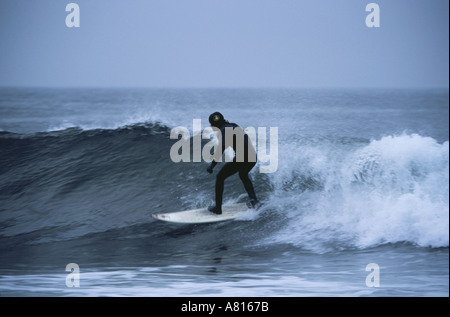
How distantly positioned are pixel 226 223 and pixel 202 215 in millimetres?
427

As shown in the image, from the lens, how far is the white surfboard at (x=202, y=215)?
27.8ft

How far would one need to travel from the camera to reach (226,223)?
337 inches

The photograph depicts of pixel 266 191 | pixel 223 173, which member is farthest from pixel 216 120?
pixel 266 191

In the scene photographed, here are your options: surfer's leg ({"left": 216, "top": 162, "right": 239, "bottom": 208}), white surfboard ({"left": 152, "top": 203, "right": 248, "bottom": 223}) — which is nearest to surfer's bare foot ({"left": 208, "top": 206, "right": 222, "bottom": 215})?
white surfboard ({"left": 152, "top": 203, "right": 248, "bottom": 223})

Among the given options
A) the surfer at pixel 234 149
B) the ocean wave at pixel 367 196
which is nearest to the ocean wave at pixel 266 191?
the ocean wave at pixel 367 196

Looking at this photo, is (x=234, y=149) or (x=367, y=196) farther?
(x=367, y=196)

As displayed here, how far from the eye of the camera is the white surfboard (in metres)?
8.47

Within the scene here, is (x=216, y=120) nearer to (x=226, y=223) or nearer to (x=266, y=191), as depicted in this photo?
(x=226, y=223)

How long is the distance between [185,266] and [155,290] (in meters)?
1.14

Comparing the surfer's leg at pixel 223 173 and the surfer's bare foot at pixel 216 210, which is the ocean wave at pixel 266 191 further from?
the surfer's leg at pixel 223 173

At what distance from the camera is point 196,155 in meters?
12.1
